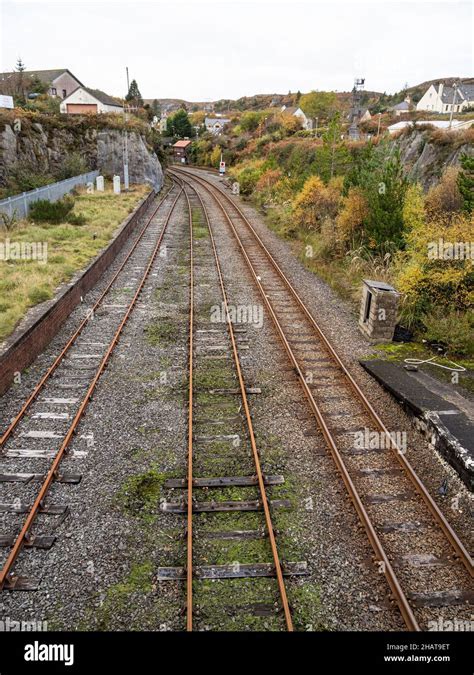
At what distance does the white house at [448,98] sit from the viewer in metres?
66.2

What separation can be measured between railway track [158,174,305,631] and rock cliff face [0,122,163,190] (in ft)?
80.5

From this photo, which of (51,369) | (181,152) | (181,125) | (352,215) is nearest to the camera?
(51,369)

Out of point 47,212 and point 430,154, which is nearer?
point 47,212

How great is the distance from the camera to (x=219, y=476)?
7984 mm

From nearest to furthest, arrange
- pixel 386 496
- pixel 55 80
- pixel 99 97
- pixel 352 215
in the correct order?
pixel 386 496
pixel 352 215
pixel 99 97
pixel 55 80

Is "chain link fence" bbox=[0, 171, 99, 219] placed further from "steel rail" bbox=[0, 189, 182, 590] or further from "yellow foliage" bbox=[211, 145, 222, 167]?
"yellow foliage" bbox=[211, 145, 222, 167]

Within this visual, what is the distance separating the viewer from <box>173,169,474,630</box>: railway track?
6020 millimetres

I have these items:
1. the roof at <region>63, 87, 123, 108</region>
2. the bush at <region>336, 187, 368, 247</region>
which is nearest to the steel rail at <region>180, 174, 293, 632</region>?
the bush at <region>336, 187, 368, 247</region>

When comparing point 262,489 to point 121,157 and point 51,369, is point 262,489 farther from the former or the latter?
point 121,157

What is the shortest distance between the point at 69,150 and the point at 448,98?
59.9 metres

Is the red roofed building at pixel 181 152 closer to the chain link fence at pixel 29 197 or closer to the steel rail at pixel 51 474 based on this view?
the chain link fence at pixel 29 197

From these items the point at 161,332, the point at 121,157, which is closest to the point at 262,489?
the point at 161,332

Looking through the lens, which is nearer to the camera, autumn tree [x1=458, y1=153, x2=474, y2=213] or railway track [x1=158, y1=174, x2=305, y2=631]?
railway track [x1=158, y1=174, x2=305, y2=631]

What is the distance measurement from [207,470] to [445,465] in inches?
160
